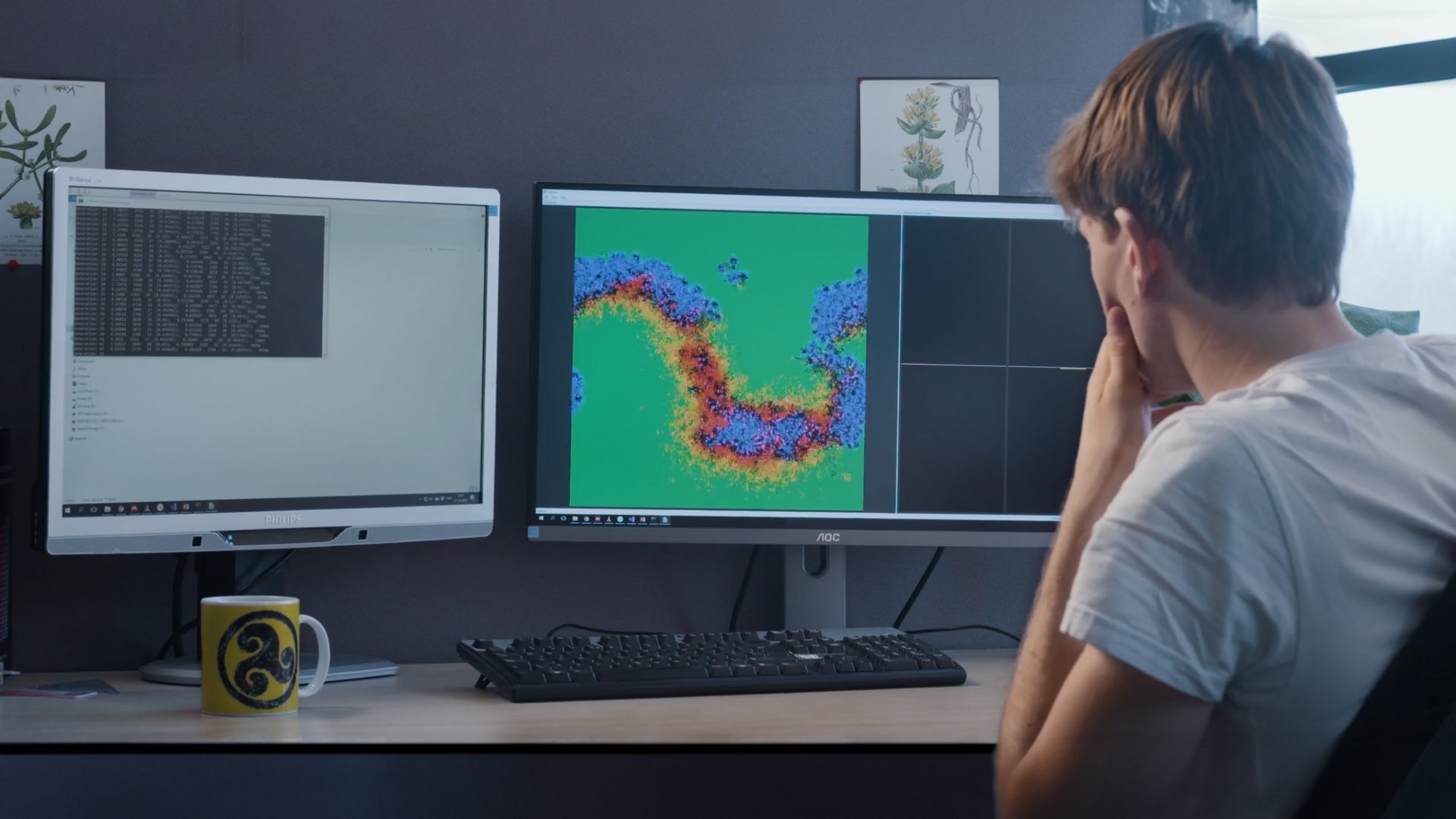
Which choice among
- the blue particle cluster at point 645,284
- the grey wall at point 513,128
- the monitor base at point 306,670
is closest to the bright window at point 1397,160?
the grey wall at point 513,128

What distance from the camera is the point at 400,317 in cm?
148

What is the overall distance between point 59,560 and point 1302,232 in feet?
4.60

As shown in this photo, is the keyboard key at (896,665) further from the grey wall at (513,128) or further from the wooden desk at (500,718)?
the grey wall at (513,128)

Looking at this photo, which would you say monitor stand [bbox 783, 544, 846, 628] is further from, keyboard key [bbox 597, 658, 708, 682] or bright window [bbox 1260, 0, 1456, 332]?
bright window [bbox 1260, 0, 1456, 332]

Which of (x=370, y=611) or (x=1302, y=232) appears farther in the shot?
(x=370, y=611)

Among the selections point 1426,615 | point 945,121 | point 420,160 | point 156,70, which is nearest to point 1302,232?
point 1426,615

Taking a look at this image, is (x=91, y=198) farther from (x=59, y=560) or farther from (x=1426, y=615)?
(x=1426, y=615)

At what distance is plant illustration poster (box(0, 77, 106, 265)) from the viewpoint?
154cm

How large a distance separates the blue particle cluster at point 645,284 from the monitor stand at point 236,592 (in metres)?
0.47

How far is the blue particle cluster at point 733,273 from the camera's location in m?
1.55

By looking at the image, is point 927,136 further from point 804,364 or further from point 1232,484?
point 1232,484

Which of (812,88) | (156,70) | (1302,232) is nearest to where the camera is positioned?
(1302,232)

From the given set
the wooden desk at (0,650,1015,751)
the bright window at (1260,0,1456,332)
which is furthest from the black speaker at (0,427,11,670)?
the bright window at (1260,0,1456,332)

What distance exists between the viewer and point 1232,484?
2.38ft
